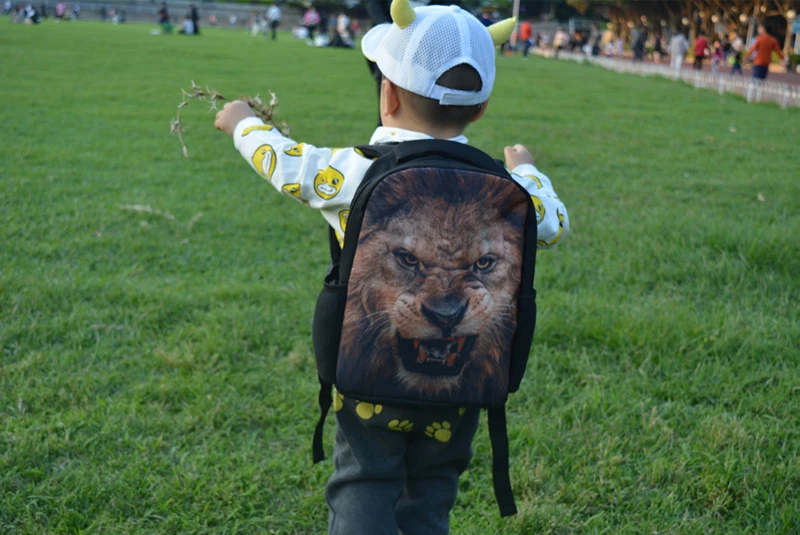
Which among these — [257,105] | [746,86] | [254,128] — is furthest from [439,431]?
[746,86]

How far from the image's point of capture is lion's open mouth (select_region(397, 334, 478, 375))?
175 centimetres

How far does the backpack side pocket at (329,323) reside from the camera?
1.77m

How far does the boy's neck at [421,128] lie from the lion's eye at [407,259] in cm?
34

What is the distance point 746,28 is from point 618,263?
39.4m

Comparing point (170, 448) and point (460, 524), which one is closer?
point (460, 524)

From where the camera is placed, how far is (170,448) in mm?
2738

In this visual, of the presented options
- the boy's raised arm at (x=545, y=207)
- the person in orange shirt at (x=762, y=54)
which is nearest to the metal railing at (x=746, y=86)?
the person in orange shirt at (x=762, y=54)

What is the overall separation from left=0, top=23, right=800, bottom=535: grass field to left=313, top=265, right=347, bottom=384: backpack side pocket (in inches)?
33.7

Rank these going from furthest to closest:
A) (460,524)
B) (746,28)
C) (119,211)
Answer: (746,28)
(119,211)
(460,524)

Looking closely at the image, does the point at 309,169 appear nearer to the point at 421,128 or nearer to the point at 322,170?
the point at 322,170

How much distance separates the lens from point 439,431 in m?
1.88

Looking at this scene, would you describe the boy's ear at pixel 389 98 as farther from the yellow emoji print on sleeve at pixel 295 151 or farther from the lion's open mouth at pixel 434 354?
the lion's open mouth at pixel 434 354

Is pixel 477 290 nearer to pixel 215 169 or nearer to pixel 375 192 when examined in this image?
pixel 375 192

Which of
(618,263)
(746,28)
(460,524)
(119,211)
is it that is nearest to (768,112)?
(618,263)
